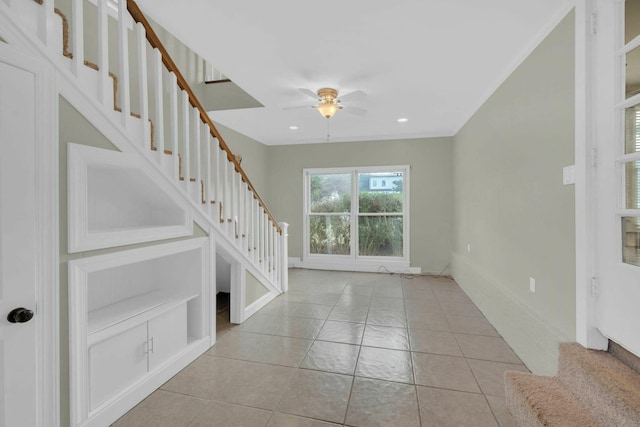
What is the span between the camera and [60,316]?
1.46 m

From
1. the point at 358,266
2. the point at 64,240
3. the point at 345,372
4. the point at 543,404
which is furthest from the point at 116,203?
the point at 358,266

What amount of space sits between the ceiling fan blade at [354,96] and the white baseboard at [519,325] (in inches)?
97.6

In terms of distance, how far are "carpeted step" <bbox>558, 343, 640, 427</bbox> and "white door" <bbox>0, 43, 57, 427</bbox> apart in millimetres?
2617

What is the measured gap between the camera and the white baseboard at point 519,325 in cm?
204

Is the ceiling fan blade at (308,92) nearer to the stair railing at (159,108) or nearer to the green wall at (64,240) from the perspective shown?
the stair railing at (159,108)

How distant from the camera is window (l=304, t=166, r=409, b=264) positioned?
18.7ft

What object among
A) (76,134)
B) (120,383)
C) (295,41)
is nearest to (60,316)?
(120,383)

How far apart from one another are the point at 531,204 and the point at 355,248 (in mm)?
3701

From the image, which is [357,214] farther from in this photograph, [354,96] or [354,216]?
[354,96]

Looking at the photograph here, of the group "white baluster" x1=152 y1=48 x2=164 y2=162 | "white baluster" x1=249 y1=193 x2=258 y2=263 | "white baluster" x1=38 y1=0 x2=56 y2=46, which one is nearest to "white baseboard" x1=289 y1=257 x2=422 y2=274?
"white baluster" x1=249 y1=193 x2=258 y2=263

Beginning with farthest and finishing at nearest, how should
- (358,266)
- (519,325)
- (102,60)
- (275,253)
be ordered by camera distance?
(358,266), (275,253), (519,325), (102,60)

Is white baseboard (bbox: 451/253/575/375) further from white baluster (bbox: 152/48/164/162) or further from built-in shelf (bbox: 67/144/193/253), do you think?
white baluster (bbox: 152/48/164/162)

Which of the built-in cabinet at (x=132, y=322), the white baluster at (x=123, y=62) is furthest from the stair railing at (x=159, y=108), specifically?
the built-in cabinet at (x=132, y=322)

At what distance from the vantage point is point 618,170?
1528 mm
